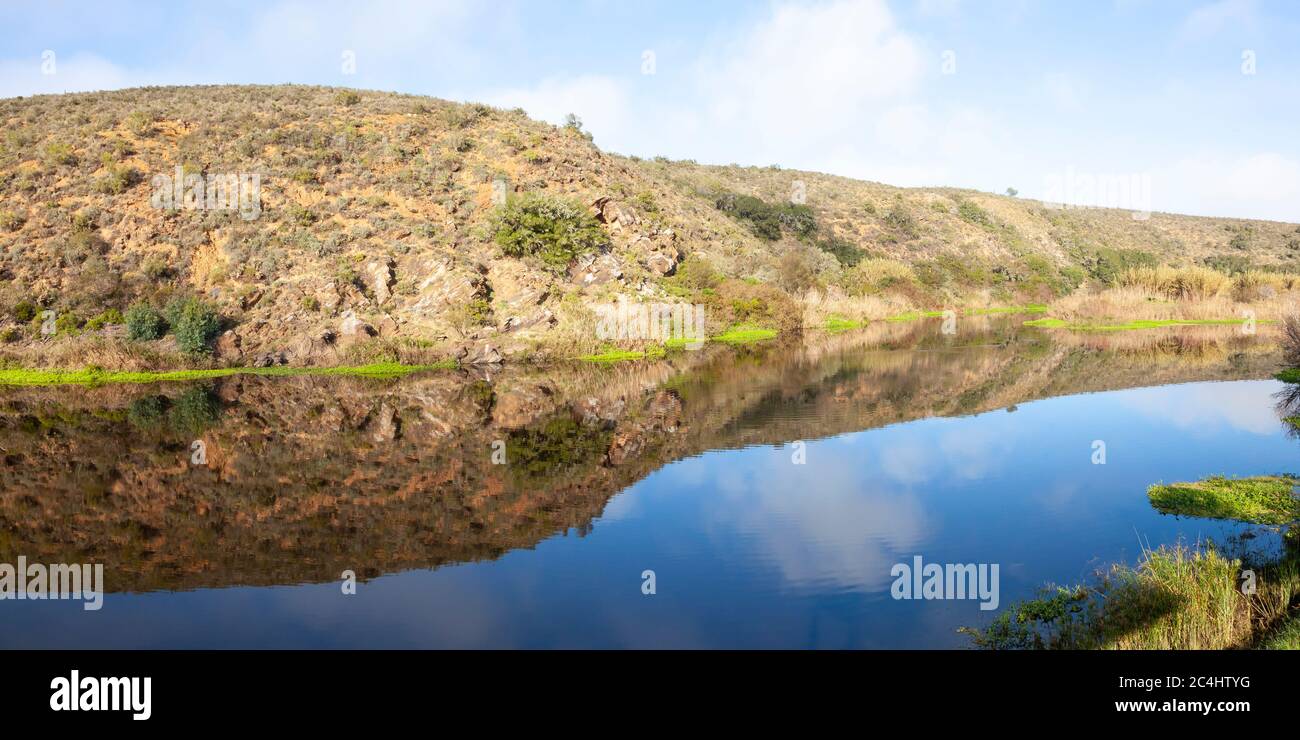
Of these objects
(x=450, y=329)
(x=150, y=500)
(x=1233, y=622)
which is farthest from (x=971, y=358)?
(x=150, y=500)

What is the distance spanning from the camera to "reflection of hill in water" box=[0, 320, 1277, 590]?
1284cm

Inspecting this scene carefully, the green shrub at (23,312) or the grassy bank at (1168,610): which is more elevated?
the green shrub at (23,312)

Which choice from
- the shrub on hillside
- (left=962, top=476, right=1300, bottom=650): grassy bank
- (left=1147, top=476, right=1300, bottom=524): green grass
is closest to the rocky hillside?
the shrub on hillside

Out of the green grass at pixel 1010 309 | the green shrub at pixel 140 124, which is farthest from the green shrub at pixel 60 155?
the green grass at pixel 1010 309

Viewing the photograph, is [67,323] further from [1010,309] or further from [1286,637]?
[1010,309]

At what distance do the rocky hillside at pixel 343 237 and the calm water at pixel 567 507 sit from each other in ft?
26.8

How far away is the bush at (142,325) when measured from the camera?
33.6 meters

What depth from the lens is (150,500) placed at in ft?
50.2

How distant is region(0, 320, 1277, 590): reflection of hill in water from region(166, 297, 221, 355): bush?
14.6ft

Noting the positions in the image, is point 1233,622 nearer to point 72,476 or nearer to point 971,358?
point 72,476

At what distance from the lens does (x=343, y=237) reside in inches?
1645

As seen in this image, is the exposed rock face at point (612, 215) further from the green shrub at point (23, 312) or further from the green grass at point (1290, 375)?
the green grass at point (1290, 375)

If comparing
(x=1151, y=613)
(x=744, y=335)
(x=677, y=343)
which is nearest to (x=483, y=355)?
(x=677, y=343)
